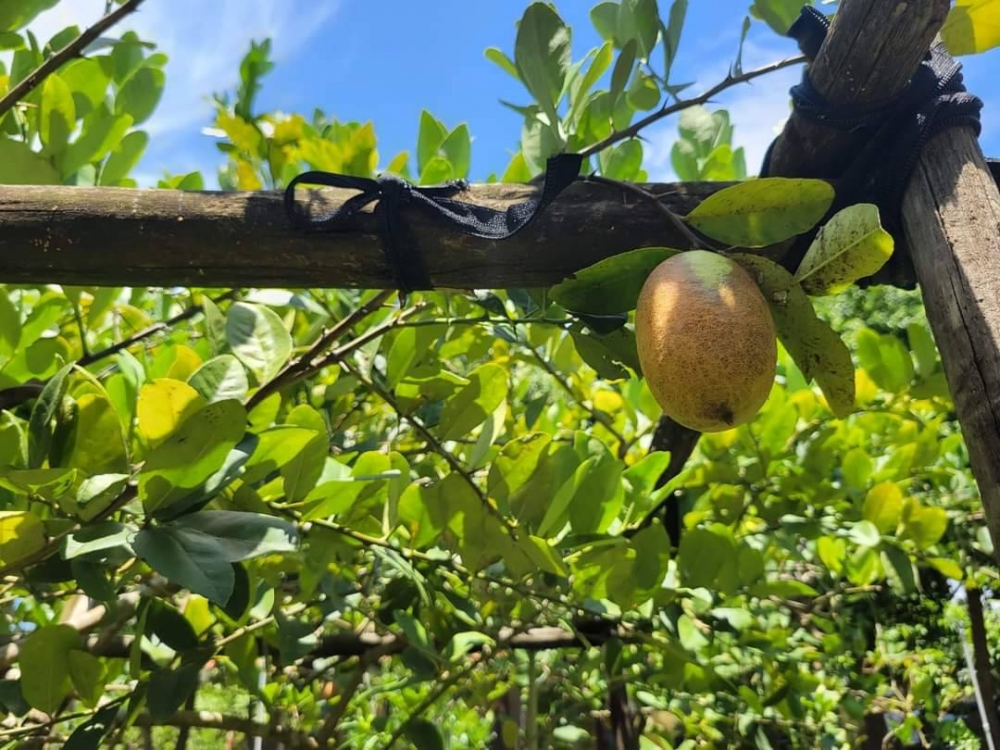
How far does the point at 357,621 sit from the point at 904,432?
107 centimetres

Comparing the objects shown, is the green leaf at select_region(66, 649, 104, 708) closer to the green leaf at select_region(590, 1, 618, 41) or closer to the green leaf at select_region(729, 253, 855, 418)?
the green leaf at select_region(729, 253, 855, 418)

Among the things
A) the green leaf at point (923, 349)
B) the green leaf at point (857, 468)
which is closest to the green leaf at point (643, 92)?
the green leaf at point (923, 349)

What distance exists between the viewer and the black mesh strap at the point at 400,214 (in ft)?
2.07

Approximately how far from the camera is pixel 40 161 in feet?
2.91

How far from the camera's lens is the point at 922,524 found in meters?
1.11

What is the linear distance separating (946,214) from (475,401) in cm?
45

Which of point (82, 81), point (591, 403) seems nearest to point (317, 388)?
point (591, 403)

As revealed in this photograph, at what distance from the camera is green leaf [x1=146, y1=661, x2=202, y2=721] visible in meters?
0.76

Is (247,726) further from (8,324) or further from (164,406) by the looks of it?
(164,406)

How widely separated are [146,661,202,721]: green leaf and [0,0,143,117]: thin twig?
0.60 meters

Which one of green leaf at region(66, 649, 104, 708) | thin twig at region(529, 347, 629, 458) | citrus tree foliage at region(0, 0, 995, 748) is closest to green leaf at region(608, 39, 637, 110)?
citrus tree foliage at region(0, 0, 995, 748)

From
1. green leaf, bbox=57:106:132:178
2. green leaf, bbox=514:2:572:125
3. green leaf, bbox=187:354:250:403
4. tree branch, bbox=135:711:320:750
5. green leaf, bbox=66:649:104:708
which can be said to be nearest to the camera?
green leaf, bbox=187:354:250:403

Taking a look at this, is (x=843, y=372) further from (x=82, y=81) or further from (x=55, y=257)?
(x=82, y=81)

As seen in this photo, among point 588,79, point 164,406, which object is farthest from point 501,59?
point 164,406
